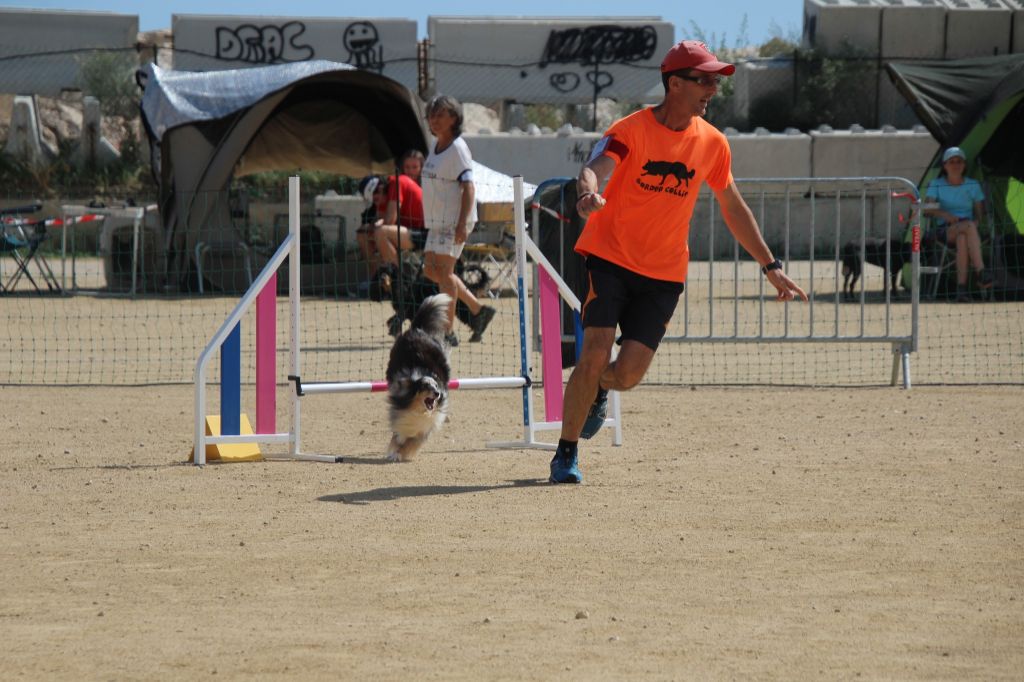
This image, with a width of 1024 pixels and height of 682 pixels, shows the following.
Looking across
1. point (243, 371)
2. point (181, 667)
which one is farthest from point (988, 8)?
point (181, 667)

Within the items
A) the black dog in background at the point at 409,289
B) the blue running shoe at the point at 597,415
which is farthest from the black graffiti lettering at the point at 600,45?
the blue running shoe at the point at 597,415

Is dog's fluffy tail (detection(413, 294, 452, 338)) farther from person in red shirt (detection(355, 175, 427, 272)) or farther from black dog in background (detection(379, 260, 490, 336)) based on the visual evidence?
person in red shirt (detection(355, 175, 427, 272))

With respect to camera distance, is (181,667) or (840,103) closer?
(181,667)

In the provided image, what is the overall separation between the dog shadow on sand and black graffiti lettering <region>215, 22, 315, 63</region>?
25.2 m

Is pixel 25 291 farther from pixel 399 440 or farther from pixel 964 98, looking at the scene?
pixel 964 98

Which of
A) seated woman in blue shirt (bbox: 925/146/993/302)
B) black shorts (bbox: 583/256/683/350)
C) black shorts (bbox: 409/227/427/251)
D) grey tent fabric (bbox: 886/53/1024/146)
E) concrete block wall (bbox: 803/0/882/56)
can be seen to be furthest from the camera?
concrete block wall (bbox: 803/0/882/56)

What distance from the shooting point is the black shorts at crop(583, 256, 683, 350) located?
6.10m

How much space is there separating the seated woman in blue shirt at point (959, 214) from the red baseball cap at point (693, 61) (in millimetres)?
10615

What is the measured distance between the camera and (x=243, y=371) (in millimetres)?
10922

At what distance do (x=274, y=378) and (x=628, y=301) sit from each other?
2.17 meters

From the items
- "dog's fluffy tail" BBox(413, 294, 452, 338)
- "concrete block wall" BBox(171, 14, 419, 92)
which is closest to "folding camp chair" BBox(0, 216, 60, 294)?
"dog's fluffy tail" BBox(413, 294, 452, 338)

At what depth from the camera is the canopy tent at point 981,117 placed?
17688 mm

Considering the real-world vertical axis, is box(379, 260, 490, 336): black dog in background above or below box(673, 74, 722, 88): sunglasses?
below

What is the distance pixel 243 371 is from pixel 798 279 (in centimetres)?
1108
